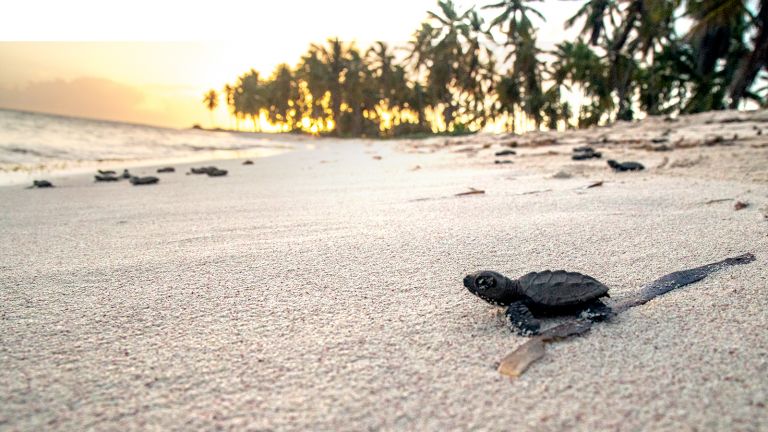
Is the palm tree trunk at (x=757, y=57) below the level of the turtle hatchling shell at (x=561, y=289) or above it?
above

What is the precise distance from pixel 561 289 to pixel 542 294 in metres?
0.06

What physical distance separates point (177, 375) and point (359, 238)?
111 cm

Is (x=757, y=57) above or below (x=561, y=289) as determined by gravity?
above

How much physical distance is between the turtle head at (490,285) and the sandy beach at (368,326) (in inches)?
2.4

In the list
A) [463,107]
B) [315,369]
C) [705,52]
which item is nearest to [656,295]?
[315,369]

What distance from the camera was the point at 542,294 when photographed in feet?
3.35

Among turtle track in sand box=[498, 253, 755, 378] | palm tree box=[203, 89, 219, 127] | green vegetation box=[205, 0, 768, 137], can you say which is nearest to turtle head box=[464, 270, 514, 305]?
turtle track in sand box=[498, 253, 755, 378]

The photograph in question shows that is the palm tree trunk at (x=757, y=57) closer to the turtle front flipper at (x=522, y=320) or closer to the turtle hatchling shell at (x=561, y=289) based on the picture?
the turtle hatchling shell at (x=561, y=289)

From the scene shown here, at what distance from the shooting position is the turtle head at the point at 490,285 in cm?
103

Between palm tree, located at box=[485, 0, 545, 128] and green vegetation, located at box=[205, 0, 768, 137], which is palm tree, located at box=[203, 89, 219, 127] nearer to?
green vegetation, located at box=[205, 0, 768, 137]

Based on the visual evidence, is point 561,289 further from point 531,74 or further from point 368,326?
point 531,74

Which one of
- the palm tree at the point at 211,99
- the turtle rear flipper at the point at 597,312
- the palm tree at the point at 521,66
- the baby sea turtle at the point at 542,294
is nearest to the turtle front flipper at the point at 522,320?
the baby sea turtle at the point at 542,294

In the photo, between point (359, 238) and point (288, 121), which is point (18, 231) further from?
point (288, 121)

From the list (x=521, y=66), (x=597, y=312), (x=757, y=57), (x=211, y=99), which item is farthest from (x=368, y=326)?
(x=211, y=99)
